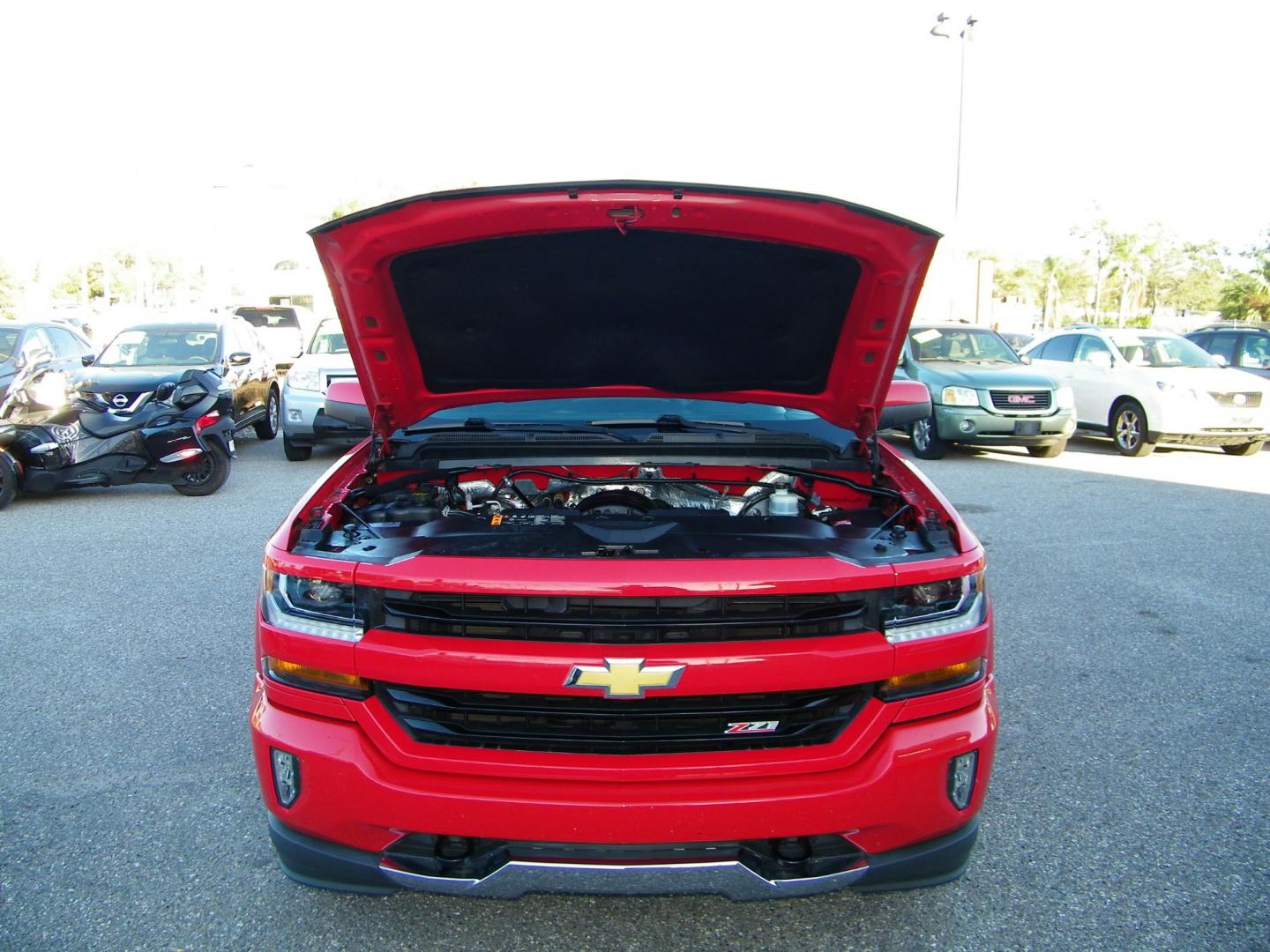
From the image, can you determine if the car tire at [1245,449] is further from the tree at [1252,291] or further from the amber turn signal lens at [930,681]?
the tree at [1252,291]

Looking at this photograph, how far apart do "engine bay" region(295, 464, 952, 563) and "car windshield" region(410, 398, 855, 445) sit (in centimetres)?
18

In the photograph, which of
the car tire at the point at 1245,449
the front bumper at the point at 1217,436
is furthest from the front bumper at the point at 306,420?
the car tire at the point at 1245,449

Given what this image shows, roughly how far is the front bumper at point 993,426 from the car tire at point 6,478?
30.8 feet

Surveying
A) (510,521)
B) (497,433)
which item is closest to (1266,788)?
(510,521)

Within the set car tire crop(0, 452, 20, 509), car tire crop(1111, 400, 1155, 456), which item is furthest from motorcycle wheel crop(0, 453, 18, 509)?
car tire crop(1111, 400, 1155, 456)

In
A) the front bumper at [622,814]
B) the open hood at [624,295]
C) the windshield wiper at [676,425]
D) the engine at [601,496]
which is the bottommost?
the front bumper at [622,814]

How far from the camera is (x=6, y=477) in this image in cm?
779

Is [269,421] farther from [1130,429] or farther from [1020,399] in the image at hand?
[1130,429]

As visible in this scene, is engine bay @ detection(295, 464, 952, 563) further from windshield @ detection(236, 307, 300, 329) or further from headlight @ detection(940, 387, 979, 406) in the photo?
windshield @ detection(236, 307, 300, 329)

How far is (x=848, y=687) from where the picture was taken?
7.00ft

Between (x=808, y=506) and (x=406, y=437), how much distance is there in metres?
1.50

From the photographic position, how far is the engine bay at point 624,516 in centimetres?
232

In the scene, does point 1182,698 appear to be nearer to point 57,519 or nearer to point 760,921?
point 760,921

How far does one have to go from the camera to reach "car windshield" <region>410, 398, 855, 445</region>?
11.3 feet
